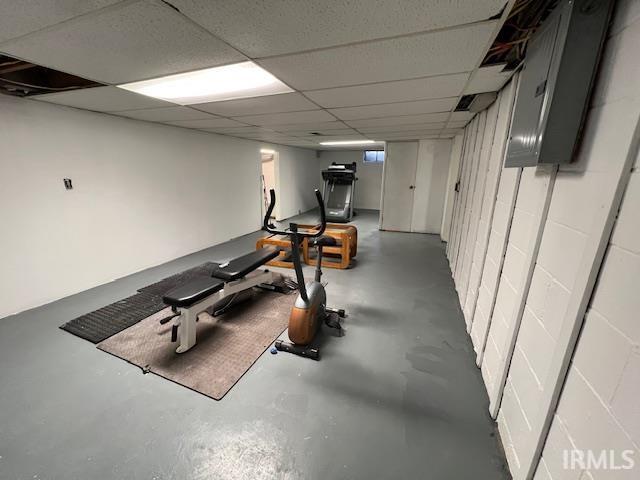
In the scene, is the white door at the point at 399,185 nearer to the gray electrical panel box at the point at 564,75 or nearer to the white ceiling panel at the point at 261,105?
the white ceiling panel at the point at 261,105

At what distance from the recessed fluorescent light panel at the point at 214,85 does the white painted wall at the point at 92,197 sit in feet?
4.11

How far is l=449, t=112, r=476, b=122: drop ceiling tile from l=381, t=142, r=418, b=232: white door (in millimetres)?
2551

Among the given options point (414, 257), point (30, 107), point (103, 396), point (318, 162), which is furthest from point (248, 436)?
point (318, 162)

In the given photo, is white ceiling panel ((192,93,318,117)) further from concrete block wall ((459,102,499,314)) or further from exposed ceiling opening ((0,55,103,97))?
concrete block wall ((459,102,499,314))

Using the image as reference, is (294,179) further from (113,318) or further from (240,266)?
(113,318)

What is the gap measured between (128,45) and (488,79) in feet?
7.45

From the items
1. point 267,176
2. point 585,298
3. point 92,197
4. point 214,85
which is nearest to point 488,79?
point 585,298

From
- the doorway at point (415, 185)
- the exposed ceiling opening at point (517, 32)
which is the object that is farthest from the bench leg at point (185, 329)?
the doorway at point (415, 185)

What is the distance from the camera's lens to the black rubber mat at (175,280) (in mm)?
3000

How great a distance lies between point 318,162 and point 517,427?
9046 millimetres

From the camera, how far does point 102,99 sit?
7.64 ft

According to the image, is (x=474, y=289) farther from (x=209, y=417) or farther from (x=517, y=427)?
→ (x=209, y=417)

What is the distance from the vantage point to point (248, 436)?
140cm

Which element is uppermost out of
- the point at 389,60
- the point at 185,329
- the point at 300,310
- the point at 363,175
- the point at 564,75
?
the point at 389,60
